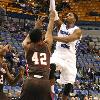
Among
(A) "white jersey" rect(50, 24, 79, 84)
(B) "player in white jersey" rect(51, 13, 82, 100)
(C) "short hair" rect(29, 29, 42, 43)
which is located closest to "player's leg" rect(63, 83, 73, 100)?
(B) "player in white jersey" rect(51, 13, 82, 100)

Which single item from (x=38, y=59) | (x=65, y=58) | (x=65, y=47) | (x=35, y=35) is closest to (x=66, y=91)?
(x=65, y=58)

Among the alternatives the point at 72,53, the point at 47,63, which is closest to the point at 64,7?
the point at 72,53

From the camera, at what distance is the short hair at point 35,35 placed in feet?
23.4

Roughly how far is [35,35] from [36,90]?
99 centimetres

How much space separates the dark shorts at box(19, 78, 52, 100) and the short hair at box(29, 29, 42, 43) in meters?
0.72

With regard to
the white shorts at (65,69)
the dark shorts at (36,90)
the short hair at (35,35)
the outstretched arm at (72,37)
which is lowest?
the white shorts at (65,69)

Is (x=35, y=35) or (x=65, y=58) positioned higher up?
(x=35, y=35)

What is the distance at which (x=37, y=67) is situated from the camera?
23.4 ft

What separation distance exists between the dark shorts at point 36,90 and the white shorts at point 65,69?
2.39 metres

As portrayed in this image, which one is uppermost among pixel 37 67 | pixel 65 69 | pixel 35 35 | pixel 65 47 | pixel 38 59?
pixel 35 35

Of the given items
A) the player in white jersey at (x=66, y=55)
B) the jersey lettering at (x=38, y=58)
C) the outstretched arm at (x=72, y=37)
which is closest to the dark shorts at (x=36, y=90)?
the jersey lettering at (x=38, y=58)

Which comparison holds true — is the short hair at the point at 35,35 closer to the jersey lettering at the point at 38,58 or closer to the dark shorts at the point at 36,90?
the jersey lettering at the point at 38,58

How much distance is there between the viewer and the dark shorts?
23.3 feet

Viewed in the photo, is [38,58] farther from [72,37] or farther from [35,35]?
[72,37]
